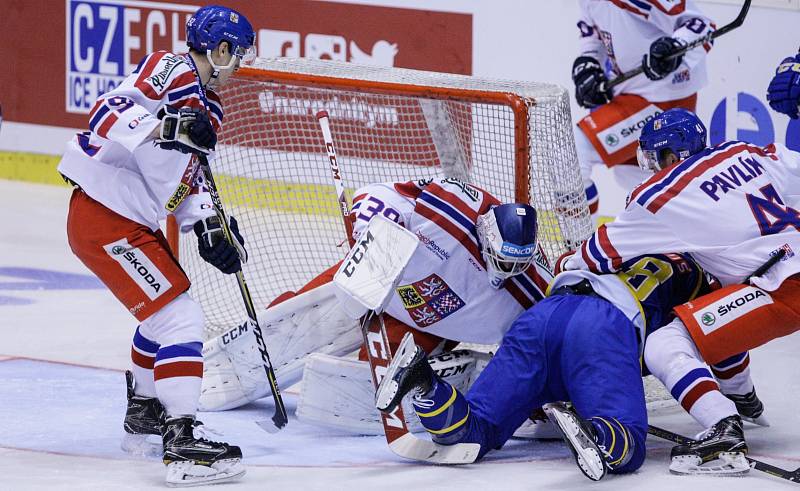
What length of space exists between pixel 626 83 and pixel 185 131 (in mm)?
2745

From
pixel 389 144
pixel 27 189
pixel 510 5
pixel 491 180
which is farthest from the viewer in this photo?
pixel 27 189

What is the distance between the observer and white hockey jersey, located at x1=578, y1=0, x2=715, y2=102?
19.0ft

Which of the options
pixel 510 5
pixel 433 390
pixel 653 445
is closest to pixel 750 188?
pixel 653 445

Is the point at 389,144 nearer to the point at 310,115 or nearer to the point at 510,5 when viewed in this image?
the point at 310,115

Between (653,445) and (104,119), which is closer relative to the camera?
(104,119)

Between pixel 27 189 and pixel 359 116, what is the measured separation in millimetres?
3303

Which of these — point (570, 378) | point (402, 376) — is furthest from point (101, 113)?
point (570, 378)

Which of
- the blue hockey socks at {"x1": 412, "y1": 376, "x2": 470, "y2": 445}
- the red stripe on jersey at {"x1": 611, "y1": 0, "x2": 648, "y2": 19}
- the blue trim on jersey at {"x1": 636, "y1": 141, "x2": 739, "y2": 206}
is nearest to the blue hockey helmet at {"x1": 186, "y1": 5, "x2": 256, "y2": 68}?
the blue hockey socks at {"x1": 412, "y1": 376, "x2": 470, "y2": 445}

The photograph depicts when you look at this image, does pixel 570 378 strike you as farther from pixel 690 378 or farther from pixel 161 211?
pixel 161 211

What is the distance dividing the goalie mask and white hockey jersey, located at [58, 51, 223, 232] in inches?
29.3

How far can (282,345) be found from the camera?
14.5 ft

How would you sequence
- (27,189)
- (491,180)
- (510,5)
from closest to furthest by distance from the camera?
(491,180) < (510,5) < (27,189)

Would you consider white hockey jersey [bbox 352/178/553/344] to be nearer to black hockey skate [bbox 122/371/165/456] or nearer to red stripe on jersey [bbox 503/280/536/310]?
red stripe on jersey [bbox 503/280/536/310]

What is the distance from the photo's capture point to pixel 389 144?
541cm
